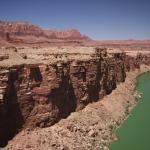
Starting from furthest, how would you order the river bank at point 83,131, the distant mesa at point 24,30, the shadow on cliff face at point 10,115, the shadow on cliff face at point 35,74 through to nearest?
1. the distant mesa at point 24,30
2. the shadow on cliff face at point 35,74
3. the river bank at point 83,131
4. the shadow on cliff face at point 10,115

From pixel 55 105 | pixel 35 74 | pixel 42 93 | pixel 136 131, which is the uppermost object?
pixel 35 74

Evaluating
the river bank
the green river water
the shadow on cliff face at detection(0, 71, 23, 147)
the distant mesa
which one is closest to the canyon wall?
the shadow on cliff face at detection(0, 71, 23, 147)

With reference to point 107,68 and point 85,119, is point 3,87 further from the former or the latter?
point 107,68

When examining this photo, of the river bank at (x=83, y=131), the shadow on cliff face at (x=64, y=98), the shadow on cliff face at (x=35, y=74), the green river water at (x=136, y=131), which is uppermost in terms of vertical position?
the shadow on cliff face at (x=35, y=74)

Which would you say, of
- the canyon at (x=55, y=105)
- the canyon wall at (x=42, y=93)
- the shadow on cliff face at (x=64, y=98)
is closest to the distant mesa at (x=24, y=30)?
the canyon at (x=55, y=105)

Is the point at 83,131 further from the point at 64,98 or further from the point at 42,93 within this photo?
the point at 42,93

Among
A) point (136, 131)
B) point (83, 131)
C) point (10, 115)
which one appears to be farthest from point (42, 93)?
point (136, 131)

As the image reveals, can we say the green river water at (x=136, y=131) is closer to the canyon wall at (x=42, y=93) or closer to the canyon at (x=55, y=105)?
the canyon at (x=55, y=105)
